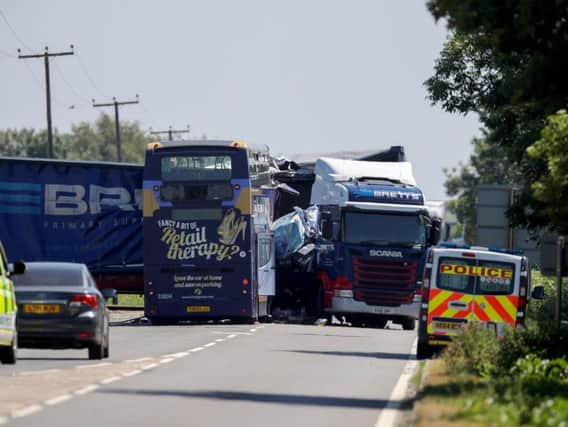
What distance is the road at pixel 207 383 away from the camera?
17.5 metres

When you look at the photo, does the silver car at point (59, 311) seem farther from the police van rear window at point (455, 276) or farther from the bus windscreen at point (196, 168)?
the bus windscreen at point (196, 168)

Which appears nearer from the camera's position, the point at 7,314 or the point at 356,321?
the point at 7,314

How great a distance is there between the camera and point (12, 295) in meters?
25.1

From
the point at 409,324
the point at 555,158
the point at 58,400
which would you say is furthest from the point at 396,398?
the point at 409,324

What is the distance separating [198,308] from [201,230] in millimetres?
2014

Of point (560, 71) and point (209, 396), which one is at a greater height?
point (560, 71)

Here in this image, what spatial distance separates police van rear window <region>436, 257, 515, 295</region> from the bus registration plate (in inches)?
561

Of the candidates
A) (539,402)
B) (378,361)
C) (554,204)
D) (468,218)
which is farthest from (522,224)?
(468,218)

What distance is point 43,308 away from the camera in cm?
2759

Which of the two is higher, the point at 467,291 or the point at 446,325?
the point at 467,291

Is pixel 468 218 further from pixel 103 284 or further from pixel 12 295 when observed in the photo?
pixel 12 295

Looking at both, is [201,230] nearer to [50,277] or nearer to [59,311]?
[50,277]

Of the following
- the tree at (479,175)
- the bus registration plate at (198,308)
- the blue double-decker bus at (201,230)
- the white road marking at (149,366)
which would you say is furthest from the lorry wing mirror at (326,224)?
the tree at (479,175)

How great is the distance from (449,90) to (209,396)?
22096 millimetres
